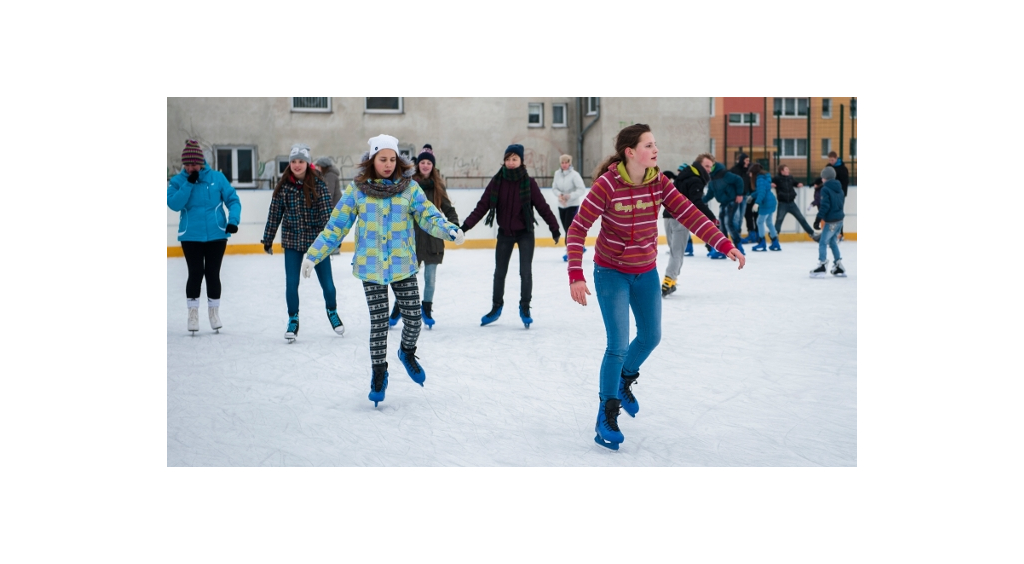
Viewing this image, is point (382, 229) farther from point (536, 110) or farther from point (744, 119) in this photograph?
point (536, 110)

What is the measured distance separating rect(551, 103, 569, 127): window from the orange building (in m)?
4.69

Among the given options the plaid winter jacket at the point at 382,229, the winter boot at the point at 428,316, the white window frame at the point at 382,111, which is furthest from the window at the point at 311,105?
the plaid winter jacket at the point at 382,229

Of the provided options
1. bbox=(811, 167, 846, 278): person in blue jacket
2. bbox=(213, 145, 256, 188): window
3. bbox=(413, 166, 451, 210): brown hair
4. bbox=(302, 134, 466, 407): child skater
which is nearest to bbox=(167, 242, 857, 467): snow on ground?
bbox=(302, 134, 466, 407): child skater

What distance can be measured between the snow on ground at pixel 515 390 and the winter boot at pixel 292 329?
0.07 meters

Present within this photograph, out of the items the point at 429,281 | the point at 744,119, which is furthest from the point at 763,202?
the point at 429,281

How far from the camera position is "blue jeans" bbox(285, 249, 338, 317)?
242 inches

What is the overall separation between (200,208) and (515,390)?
289 centimetres

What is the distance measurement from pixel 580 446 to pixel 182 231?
12.5ft

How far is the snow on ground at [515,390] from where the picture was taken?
3623 mm

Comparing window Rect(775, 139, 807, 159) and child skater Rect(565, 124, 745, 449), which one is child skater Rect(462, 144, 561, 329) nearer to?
child skater Rect(565, 124, 745, 449)

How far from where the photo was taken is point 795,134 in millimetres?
16719

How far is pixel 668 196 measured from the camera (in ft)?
11.5
